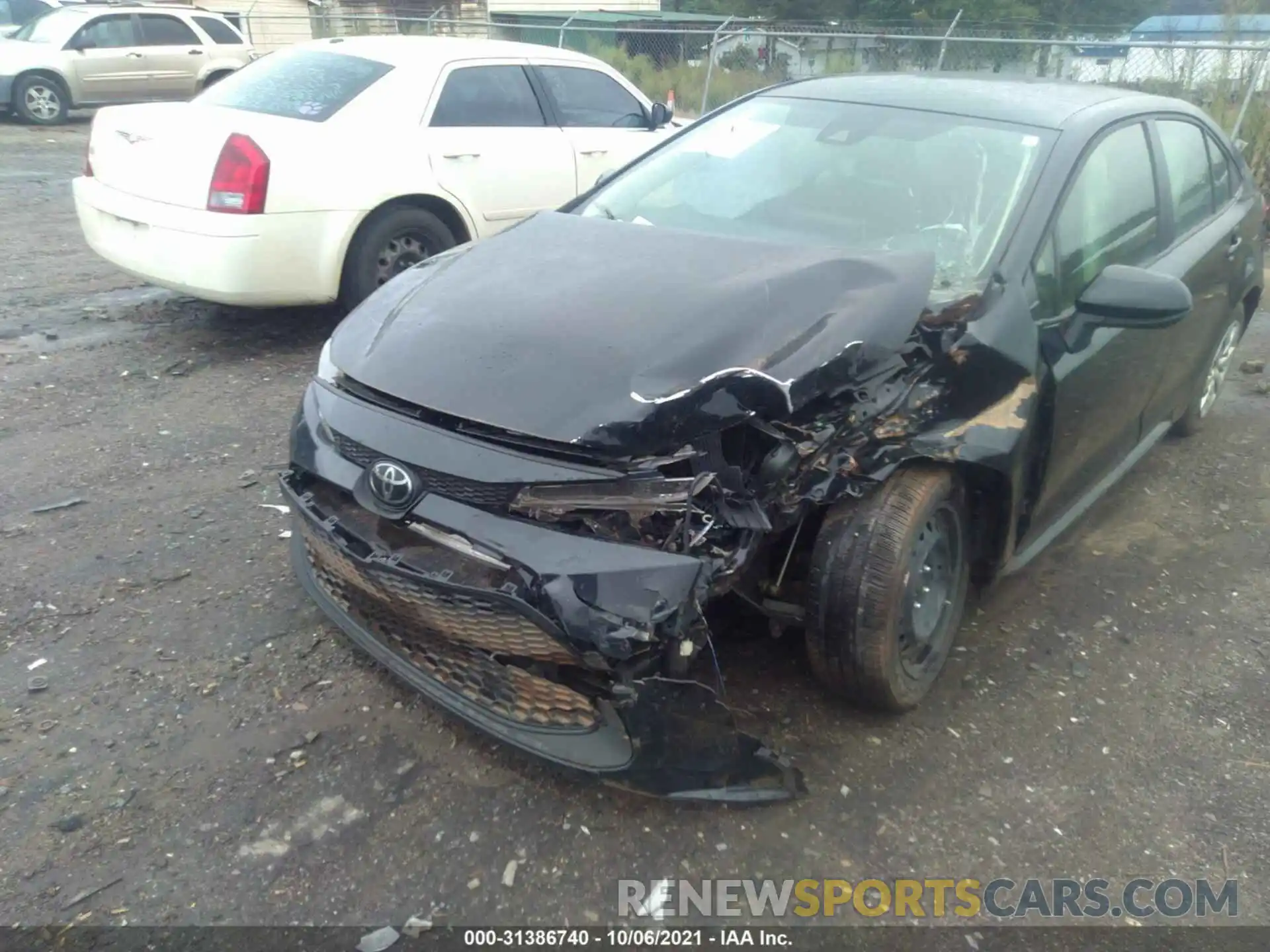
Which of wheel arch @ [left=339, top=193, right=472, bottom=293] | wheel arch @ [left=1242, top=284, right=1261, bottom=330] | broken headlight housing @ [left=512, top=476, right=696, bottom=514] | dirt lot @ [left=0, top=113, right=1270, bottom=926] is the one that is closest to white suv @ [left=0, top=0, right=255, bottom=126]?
wheel arch @ [left=339, top=193, right=472, bottom=293]

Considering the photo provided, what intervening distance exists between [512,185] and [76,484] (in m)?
3.26

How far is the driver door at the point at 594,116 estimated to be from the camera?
22.2 feet

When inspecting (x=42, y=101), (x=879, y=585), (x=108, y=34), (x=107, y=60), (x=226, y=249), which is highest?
(x=108, y=34)

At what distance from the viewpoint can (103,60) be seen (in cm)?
1468

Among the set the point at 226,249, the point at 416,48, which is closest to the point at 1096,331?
the point at 226,249

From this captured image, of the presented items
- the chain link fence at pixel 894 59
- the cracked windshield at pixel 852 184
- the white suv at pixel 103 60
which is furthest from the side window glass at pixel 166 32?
the cracked windshield at pixel 852 184

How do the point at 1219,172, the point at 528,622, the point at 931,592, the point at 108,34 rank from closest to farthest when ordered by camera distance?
the point at 528,622
the point at 931,592
the point at 1219,172
the point at 108,34

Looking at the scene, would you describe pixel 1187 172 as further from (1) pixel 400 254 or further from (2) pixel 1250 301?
(1) pixel 400 254

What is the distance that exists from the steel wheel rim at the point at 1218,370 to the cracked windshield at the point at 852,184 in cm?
228

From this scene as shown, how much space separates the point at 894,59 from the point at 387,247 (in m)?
11.0

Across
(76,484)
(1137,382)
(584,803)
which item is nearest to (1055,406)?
(1137,382)

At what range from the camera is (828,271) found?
9.49 feet

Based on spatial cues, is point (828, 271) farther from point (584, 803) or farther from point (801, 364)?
point (584, 803)

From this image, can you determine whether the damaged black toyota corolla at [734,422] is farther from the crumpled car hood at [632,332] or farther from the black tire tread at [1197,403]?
the black tire tread at [1197,403]
